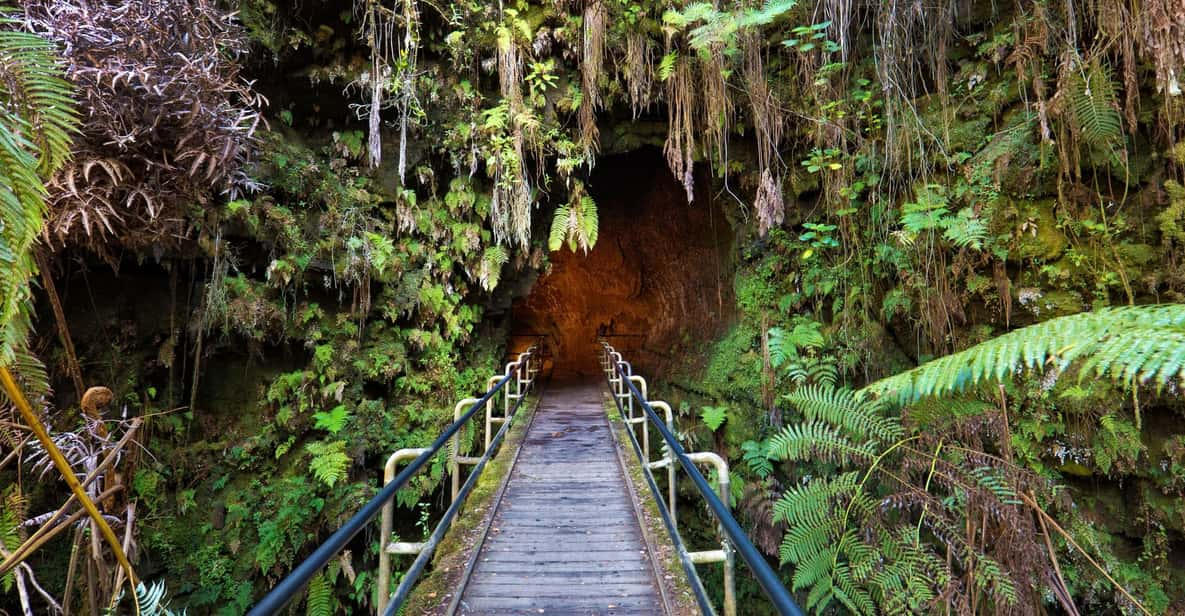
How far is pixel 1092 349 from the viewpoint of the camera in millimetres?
2348

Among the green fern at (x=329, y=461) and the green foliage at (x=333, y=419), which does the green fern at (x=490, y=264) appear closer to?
the green foliage at (x=333, y=419)

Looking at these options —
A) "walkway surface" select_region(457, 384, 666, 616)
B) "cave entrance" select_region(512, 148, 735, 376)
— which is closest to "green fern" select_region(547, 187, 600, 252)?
"cave entrance" select_region(512, 148, 735, 376)

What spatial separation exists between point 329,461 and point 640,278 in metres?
10.2

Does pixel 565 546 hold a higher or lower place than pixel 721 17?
lower

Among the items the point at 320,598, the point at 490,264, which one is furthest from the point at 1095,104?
the point at 320,598

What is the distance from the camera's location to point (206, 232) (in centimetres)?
536

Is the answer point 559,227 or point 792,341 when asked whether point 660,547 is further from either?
point 559,227

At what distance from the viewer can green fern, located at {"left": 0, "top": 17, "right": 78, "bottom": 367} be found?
65.8 inches

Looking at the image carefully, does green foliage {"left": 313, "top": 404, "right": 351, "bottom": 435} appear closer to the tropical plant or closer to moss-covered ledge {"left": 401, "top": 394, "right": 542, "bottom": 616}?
moss-covered ledge {"left": 401, "top": 394, "right": 542, "bottom": 616}

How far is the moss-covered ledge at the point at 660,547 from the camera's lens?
8.57 feet

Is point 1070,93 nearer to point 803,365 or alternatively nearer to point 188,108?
point 803,365

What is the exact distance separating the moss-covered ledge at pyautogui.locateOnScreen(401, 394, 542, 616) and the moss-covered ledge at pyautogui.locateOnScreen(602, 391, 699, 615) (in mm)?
1202

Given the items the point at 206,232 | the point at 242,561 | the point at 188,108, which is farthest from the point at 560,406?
the point at 188,108

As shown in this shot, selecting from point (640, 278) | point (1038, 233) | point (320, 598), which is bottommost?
point (320, 598)
